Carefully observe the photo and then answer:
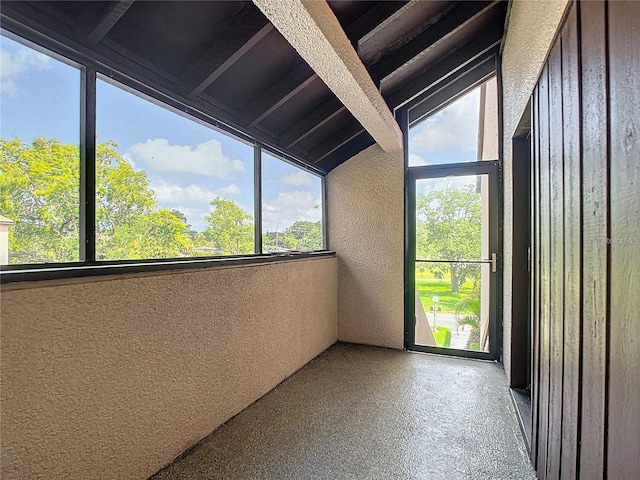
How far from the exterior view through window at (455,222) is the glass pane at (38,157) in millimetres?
3263

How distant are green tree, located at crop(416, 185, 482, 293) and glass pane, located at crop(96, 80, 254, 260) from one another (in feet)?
7.35

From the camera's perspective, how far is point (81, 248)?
156 centimetres

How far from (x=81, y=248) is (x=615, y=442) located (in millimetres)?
2138

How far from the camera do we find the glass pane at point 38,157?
130 centimetres

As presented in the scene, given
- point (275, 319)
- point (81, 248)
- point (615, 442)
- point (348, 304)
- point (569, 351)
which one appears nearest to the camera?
point (615, 442)

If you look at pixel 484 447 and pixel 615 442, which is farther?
pixel 484 447

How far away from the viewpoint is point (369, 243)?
3.99 m

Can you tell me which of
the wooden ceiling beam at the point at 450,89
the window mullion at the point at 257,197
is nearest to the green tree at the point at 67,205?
the window mullion at the point at 257,197

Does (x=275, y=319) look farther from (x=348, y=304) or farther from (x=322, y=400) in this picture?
(x=348, y=304)

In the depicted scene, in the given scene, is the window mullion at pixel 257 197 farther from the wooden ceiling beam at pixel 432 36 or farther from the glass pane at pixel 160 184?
the wooden ceiling beam at pixel 432 36

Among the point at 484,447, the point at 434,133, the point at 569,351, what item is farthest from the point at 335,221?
the point at 569,351

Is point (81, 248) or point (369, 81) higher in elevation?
point (369, 81)

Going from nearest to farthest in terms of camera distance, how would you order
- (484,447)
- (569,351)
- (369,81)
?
(569,351)
(484,447)
(369,81)

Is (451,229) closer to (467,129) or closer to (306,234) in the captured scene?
(467,129)
